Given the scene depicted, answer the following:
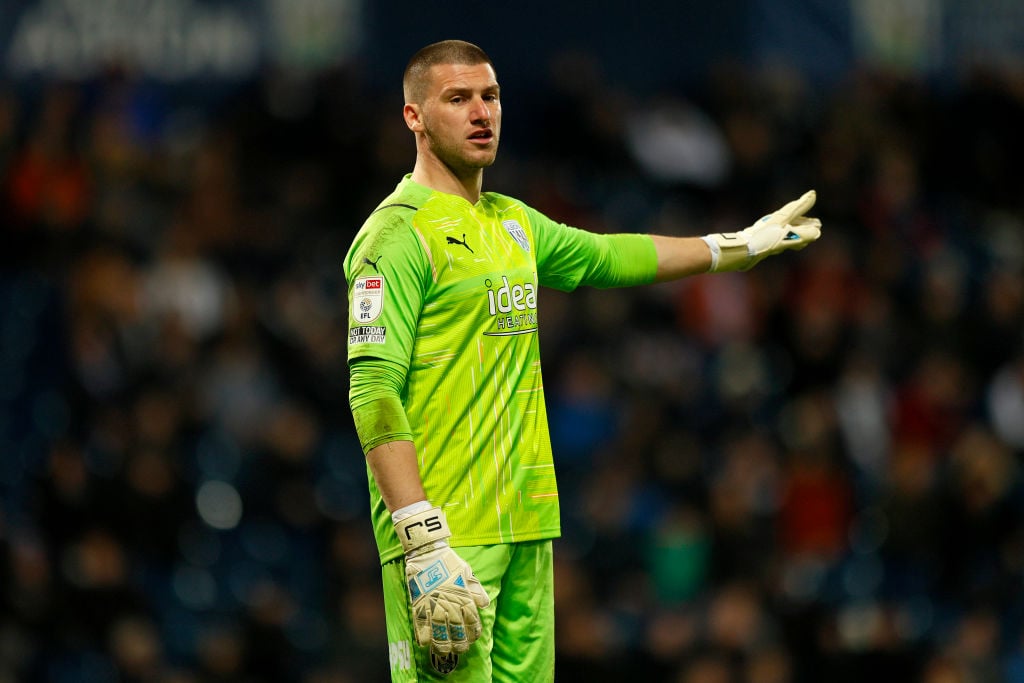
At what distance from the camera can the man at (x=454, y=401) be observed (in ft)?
18.4

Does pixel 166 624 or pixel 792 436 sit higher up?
pixel 792 436

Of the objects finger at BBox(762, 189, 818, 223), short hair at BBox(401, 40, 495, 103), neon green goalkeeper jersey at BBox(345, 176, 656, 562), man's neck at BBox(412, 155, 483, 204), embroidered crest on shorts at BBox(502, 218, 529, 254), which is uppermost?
short hair at BBox(401, 40, 495, 103)

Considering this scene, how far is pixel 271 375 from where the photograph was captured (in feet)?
44.4

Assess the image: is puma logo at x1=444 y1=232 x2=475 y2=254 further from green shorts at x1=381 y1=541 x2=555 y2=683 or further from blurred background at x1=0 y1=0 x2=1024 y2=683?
blurred background at x1=0 y1=0 x2=1024 y2=683

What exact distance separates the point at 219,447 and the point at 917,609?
5922 millimetres

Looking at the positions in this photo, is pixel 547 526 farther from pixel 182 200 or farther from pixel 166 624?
pixel 182 200

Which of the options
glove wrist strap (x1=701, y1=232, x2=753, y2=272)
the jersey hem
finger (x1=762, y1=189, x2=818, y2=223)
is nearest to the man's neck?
glove wrist strap (x1=701, y1=232, x2=753, y2=272)

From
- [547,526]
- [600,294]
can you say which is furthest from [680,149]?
[547,526]

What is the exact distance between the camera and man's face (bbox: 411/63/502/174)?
19.9ft

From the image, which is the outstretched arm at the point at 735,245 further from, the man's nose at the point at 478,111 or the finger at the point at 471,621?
the finger at the point at 471,621

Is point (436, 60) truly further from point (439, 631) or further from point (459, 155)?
point (439, 631)

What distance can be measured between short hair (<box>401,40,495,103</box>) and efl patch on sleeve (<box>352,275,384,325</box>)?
82 cm

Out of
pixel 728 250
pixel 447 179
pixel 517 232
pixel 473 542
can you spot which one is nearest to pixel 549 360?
pixel 728 250

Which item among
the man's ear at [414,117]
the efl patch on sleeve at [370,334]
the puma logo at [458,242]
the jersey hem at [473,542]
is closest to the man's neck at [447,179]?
the man's ear at [414,117]
